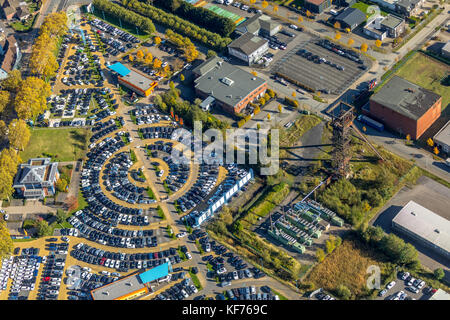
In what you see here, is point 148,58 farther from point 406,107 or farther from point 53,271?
point 406,107

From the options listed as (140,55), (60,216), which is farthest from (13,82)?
(60,216)

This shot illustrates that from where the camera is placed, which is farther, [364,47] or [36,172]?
[364,47]

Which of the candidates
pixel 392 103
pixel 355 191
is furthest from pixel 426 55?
pixel 355 191

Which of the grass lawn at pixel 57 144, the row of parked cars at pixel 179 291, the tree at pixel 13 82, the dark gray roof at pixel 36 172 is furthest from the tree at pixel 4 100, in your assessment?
the row of parked cars at pixel 179 291

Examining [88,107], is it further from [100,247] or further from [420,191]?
[420,191]

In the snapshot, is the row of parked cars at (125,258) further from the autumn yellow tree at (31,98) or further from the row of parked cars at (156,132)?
the autumn yellow tree at (31,98)

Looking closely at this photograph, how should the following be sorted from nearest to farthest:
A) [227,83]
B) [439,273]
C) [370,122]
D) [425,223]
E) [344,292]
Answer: [344,292] → [439,273] → [425,223] → [370,122] → [227,83]
